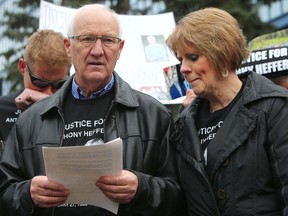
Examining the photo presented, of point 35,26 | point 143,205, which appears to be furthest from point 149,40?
point 35,26

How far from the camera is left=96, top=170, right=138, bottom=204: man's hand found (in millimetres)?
2441

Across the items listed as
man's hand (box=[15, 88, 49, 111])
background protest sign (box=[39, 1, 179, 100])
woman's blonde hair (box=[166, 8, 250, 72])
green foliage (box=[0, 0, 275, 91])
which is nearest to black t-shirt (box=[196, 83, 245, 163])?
woman's blonde hair (box=[166, 8, 250, 72])

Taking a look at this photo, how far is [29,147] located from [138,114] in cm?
61

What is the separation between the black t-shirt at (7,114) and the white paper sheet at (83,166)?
132cm

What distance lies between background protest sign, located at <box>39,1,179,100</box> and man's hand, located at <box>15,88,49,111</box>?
1662 millimetres

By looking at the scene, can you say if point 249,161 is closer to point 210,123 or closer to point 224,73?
point 210,123

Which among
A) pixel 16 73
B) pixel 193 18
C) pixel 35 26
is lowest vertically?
pixel 16 73

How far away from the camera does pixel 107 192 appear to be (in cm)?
248

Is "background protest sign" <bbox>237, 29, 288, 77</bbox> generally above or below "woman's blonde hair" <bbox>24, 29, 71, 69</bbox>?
below

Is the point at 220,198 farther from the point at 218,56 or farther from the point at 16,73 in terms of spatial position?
the point at 16,73

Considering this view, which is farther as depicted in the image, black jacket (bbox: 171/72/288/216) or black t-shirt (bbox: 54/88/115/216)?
black t-shirt (bbox: 54/88/115/216)

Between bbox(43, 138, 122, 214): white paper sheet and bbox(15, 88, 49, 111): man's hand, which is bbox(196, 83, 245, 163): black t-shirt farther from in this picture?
bbox(15, 88, 49, 111): man's hand

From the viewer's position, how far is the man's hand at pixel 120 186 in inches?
96.1

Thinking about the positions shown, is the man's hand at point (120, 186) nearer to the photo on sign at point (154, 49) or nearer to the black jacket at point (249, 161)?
the black jacket at point (249, 161)
